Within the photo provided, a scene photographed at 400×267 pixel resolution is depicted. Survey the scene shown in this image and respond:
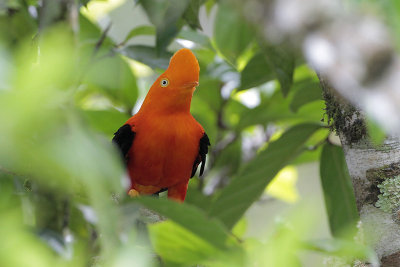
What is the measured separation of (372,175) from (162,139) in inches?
28.9

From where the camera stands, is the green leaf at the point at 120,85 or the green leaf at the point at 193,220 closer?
the green leaf at the point at 193,220

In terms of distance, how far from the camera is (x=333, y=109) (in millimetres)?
1147

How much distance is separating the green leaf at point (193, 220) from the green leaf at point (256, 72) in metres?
0.97

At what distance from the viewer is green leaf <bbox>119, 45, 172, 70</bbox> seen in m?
1.38

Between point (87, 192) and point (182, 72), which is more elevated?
point (87, 192)

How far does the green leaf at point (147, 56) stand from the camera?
1379mm

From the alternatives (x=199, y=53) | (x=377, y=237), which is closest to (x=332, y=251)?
(x=377, y=237)

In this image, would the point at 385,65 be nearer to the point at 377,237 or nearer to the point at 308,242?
the point at 308,242

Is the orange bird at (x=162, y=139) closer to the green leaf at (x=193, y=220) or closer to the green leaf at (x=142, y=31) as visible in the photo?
the green leaf at (x=142, y=31)

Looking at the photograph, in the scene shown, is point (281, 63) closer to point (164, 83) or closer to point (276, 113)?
point (164, 83)

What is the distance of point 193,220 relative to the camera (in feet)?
1.65

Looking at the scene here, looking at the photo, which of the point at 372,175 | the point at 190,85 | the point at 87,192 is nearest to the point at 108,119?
the point at 190,85

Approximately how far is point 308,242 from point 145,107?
123 centimetres

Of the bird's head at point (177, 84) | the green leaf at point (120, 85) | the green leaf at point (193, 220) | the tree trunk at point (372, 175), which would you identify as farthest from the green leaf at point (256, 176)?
the green leaf at point (193, 220)
